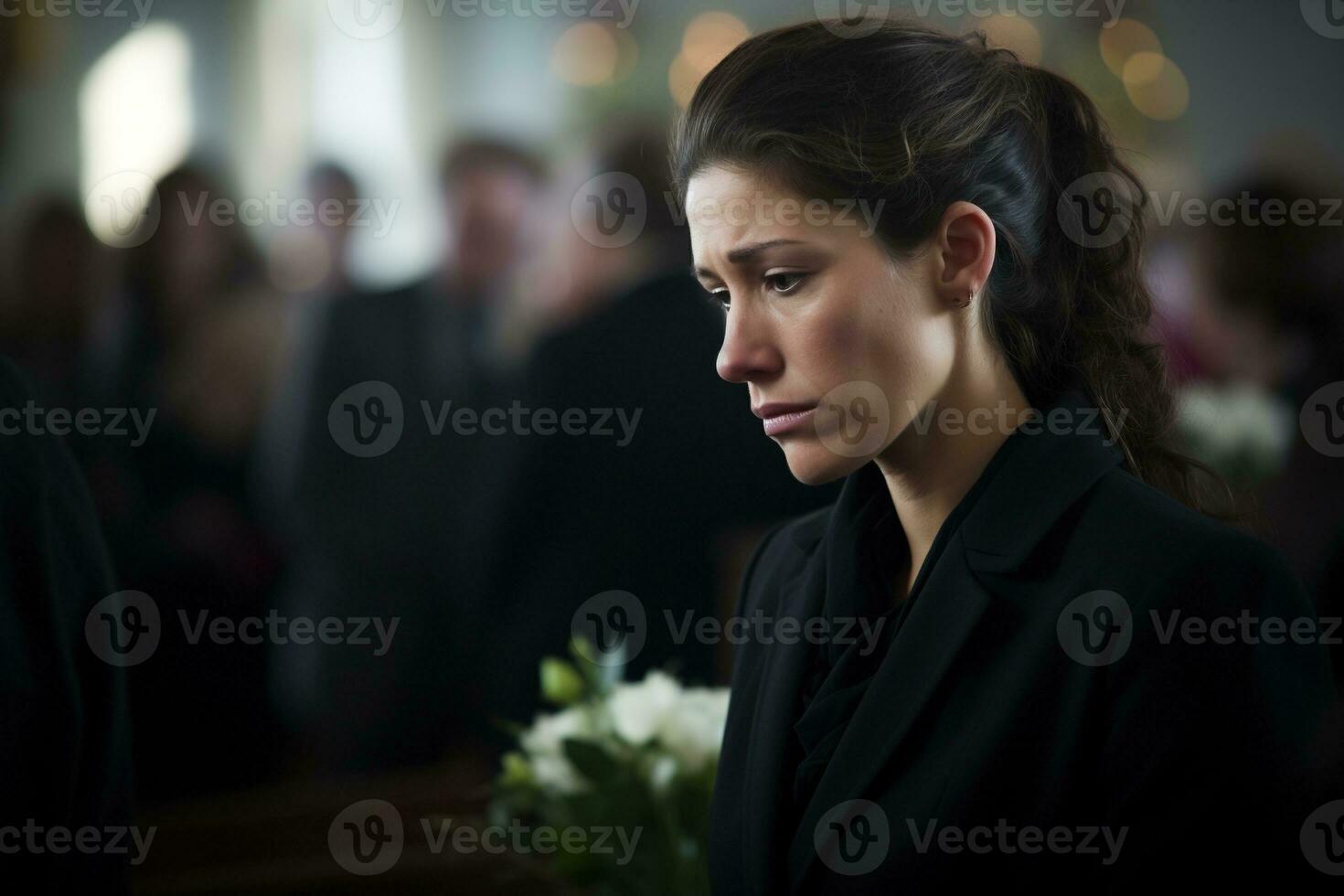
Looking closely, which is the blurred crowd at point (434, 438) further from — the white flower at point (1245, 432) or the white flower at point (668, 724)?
the white flower at point (668, 724)

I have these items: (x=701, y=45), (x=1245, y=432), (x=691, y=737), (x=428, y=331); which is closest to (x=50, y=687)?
(x=691, y=737)

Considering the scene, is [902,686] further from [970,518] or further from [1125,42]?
[1125,42]

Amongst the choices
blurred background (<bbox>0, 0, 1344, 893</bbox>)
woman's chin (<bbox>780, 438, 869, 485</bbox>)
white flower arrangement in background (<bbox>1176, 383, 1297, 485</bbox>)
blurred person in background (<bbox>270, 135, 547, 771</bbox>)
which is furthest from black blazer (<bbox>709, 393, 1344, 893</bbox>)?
blurred person in background (<bbox>270, 135, 547, 771</bbox>)

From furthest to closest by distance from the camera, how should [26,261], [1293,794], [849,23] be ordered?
[26,261] → [849,23] → [1293,794]

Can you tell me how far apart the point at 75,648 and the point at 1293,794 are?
1.05m

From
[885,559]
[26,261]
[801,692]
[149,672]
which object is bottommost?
[801,692]

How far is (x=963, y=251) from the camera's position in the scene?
116 centimetres

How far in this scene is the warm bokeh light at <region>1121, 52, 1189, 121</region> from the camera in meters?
5.33

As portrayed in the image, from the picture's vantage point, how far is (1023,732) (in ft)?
3.47

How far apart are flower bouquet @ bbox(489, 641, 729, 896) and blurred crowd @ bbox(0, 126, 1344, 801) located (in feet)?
3.51

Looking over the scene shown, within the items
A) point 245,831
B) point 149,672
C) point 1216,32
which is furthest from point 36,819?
point 1216,32

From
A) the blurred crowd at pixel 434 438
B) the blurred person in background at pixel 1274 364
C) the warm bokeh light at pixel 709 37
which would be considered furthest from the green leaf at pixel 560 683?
the warm bokeh light at pixel 709 37

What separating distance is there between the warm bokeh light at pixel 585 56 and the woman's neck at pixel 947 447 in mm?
4104

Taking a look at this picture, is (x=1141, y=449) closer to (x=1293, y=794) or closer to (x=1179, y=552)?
(x=1179, y=552)
